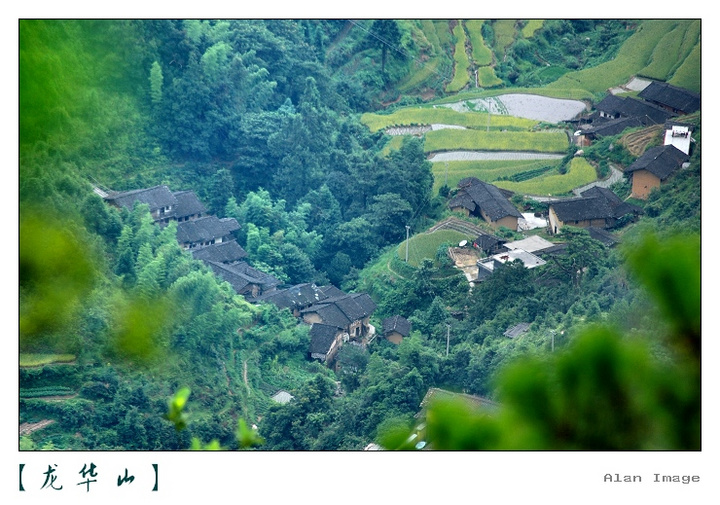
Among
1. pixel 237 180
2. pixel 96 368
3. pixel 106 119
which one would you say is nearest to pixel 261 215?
pixel 237 180

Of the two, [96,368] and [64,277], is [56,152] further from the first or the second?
[64,277]

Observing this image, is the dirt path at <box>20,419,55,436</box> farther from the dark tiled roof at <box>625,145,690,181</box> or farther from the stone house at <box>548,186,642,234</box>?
the dark tiled roof at <box>625,145,690,181</box>

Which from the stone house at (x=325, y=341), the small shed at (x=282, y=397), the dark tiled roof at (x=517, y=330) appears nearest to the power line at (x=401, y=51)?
the stone house at (x=325, y=341)

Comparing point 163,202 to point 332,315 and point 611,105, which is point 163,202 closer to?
point 332,315

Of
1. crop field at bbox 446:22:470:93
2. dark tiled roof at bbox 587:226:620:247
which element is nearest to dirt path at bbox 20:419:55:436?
dark tiled roof at bbox 587:226:620:247

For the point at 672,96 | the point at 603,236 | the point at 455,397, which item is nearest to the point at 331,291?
the point at 603,236

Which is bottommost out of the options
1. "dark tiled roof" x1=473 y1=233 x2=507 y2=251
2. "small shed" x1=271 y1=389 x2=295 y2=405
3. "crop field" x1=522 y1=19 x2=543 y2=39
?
"small shed" x1=271 y1=389 x2=295 y2=405

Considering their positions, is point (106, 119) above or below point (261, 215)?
above

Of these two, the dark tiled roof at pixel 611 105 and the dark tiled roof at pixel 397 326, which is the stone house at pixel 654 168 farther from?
the dark tiled roof at pixel 397 326
